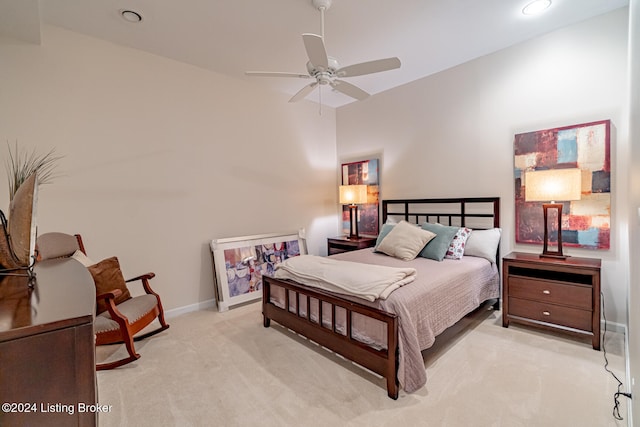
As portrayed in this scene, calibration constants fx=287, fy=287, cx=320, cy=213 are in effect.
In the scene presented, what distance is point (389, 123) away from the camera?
14.1 feet

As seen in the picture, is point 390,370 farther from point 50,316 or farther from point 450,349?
point 50,316

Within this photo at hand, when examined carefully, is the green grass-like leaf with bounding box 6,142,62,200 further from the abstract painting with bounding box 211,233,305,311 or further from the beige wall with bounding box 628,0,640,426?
the beige wall with bounding box 628,0,640,426

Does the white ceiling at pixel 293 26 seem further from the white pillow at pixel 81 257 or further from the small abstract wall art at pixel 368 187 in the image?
the white pillow at pixel 81 257

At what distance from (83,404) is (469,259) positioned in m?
3.23

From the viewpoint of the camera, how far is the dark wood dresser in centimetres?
60

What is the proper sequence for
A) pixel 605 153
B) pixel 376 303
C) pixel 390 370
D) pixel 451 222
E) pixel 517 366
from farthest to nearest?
1. pixel 451 222
2. pixel 605 153
3. pixel 517 366
4. pixel 376 303
5. pixel 390 370

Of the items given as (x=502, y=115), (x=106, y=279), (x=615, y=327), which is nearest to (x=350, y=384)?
(x=106, y=279)

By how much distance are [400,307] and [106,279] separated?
7.99 ft

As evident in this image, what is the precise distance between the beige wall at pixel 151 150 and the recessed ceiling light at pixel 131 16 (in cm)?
55

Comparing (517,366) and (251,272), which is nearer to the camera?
(517,366)

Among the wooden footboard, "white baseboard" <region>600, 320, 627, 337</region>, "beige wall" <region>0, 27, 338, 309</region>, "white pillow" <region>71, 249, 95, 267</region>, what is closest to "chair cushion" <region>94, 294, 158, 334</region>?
"white pillow" <region>71, 249, 95, 267</region>

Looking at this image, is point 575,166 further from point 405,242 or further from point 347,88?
point 347,88

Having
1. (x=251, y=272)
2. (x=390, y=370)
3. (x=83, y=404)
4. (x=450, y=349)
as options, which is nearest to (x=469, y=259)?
(x=450, y=349)

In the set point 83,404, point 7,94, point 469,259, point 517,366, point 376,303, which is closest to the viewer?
point 83,404
